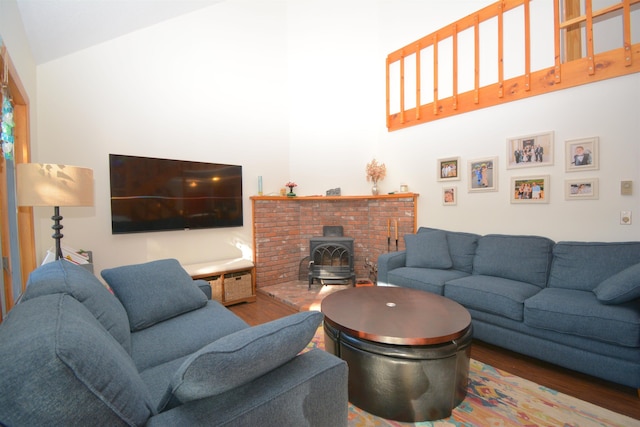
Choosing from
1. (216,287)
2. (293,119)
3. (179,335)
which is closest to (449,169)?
(293,119)

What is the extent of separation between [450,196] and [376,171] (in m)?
1.14

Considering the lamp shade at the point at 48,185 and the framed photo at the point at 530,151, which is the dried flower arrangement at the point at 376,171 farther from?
the lamp shade at the point at 48,185

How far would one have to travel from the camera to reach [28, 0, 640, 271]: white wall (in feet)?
9.14

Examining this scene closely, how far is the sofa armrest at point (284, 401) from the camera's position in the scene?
2.67 feet

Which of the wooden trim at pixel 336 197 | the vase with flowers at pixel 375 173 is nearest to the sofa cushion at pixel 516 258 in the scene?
the wooden trim at pixel 336 197

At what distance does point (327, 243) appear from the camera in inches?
163

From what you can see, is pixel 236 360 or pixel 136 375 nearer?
pixel 236 360

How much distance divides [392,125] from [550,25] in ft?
6.50

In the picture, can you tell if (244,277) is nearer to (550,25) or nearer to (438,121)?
(438,121)

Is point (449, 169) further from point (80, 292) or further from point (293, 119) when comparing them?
point (80, 292)

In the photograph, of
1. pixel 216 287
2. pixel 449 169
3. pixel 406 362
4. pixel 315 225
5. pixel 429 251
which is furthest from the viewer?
pixel 315 225

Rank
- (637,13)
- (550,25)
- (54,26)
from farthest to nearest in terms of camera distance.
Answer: (550,25) < (637,13) < (54,26)

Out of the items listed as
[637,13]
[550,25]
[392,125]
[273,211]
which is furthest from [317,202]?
[637,13]

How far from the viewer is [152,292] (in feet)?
6.47
